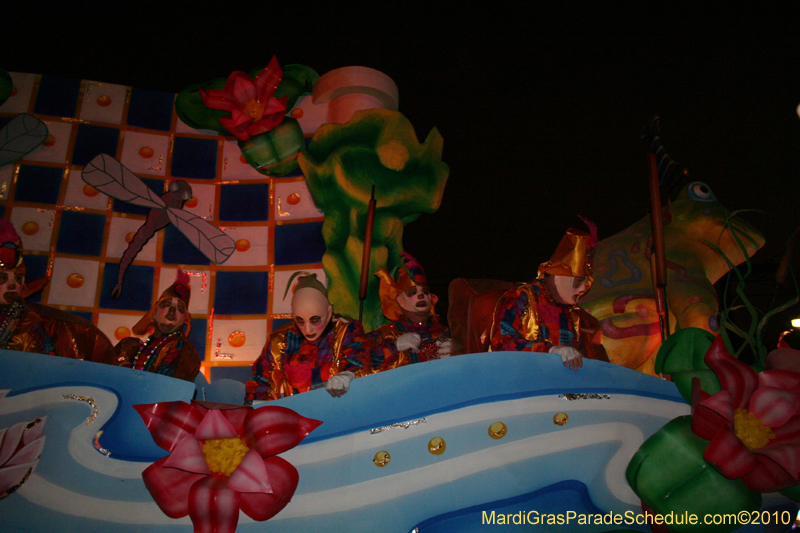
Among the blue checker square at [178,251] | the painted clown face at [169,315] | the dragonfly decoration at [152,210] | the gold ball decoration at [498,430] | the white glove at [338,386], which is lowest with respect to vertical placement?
the gold ball decoration at [498,430]

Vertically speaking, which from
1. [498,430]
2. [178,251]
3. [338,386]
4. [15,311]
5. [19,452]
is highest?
[178,251]

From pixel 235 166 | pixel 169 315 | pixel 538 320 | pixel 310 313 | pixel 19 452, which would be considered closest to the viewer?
pixel 19 452

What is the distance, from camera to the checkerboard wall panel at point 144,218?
3221mm

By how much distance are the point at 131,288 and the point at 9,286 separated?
32.8 inches

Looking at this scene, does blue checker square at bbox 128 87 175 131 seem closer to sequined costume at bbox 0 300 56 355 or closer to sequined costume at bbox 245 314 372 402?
sequined costume at bbox 0 300 56 355

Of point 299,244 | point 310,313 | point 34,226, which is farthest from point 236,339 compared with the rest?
point 34,226

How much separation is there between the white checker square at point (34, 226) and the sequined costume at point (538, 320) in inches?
102

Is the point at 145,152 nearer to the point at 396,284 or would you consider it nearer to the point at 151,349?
the point at 151,349

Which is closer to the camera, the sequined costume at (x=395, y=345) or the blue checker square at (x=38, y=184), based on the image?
the sequined costume at (x=395, y=345)

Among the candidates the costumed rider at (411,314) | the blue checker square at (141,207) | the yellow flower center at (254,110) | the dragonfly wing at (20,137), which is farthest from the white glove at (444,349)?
the dragonfly wing at (20,137)

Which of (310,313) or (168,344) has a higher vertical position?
(310,313)

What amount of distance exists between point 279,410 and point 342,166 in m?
1.97

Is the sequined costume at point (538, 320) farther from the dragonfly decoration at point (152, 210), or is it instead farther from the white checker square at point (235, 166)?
the white checker square at point (235, 166)

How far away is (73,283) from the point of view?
320 centimetres
